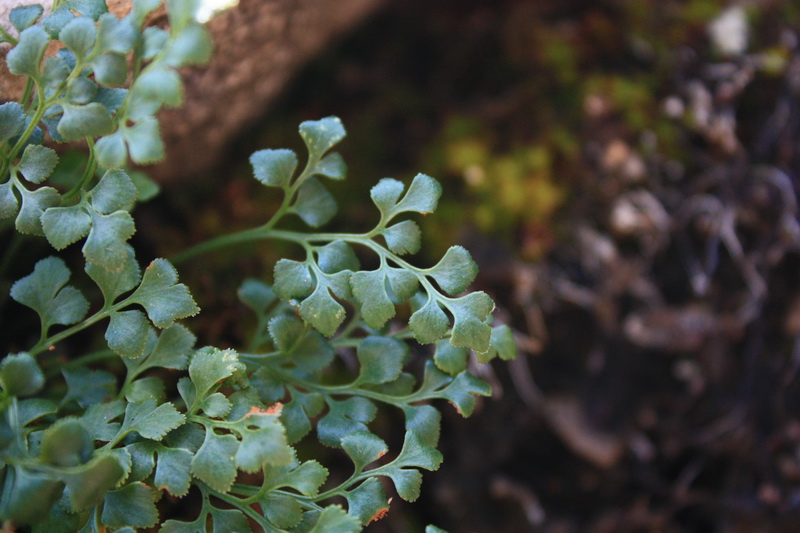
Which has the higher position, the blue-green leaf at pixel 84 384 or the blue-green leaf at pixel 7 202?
the blue-green leaf at pixel 7 202

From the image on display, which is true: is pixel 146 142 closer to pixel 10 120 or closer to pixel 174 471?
pixel 10 120

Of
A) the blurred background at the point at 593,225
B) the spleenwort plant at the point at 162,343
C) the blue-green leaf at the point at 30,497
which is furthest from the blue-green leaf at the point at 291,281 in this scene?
the blurred background at the point at 593,225

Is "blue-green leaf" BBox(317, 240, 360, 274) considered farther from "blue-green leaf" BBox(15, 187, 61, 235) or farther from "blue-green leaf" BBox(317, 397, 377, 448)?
"blue-green leaf" BBox(15, 187, 61, 235)

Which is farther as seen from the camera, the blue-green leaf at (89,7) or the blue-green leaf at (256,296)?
the blue-green leaf at (256,296)

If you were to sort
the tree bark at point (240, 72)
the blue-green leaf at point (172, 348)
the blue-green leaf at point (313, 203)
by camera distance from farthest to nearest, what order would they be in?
the tree bark at point (240, 72)
the blue-green leaf at point (313, 203)
the blue-green leaf at point (172, 348)

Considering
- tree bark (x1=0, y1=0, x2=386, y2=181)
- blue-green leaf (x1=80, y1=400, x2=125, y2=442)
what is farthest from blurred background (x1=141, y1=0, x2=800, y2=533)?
blue-green leaf (x1=80, y1=400, x2=125, y2=442)

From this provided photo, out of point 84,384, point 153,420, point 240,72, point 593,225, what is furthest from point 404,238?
point 593,225

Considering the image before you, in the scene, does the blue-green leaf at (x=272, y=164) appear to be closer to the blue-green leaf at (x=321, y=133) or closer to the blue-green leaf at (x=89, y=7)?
the blue-green leaf at (x=321, y=133)
